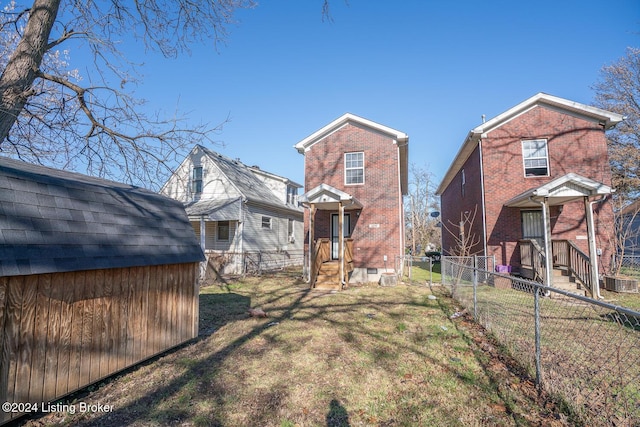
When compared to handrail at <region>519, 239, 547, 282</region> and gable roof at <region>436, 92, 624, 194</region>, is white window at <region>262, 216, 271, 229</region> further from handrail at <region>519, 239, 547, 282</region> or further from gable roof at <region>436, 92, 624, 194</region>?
handrail at <region>519, 239, 547, 282</region>

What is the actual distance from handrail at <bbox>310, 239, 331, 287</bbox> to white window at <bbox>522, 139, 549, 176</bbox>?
28.8ft

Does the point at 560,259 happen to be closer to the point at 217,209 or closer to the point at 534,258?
the point at 534,258

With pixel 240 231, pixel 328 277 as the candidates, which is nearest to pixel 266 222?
pixel 240 231

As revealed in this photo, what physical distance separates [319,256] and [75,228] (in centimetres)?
915

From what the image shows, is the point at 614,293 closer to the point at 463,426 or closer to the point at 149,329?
the point at 463,426

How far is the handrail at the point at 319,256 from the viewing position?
38.5ft

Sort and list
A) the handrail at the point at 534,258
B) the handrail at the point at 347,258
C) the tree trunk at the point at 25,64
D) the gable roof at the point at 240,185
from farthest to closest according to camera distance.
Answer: the gable roof at the point at 240,185, the handrail at the point at 347,258, the handrail at the point at 534,258, the tree trunk at the point at 25,64

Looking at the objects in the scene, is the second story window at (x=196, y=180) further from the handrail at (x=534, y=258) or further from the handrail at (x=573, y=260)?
the handrail at (x=573, y=260)

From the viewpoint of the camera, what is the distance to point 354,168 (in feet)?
45.8

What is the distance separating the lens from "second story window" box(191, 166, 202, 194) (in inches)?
710

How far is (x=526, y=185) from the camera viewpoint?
483 inches

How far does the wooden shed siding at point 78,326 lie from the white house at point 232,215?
9091mm

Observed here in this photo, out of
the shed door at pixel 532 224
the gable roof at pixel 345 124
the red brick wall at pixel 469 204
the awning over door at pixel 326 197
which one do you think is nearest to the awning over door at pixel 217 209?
the gable roof at pixel 345 124

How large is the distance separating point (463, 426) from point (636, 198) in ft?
89.3
